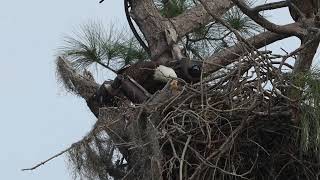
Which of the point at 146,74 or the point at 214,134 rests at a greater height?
the point at 146,74

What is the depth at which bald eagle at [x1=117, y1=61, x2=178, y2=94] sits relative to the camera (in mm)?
5629

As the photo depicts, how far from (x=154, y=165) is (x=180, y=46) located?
1.51 metres

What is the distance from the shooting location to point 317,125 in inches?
187

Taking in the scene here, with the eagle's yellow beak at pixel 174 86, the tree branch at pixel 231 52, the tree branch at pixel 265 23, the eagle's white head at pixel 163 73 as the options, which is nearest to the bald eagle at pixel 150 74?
the eagle's white head at pixel 163 73

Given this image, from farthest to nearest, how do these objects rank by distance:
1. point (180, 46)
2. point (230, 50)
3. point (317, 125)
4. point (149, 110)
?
point (180, 46) < point (230, 50) < point (149, 110) < point (317, 125)

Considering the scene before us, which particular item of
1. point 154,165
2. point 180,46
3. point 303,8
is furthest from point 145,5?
point 154,165

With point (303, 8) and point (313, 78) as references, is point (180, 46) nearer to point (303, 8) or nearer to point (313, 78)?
point (303, 8)

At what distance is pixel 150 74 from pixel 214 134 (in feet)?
2.46

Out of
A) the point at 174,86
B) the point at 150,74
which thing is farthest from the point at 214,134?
the point at 150,74

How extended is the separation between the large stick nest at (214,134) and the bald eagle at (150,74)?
1.44ft

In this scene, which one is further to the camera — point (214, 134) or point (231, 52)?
point (231, 52)

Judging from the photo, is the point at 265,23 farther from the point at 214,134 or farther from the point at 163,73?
the point at 163,73

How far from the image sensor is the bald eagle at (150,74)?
18.5 feet

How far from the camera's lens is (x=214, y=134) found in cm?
504
